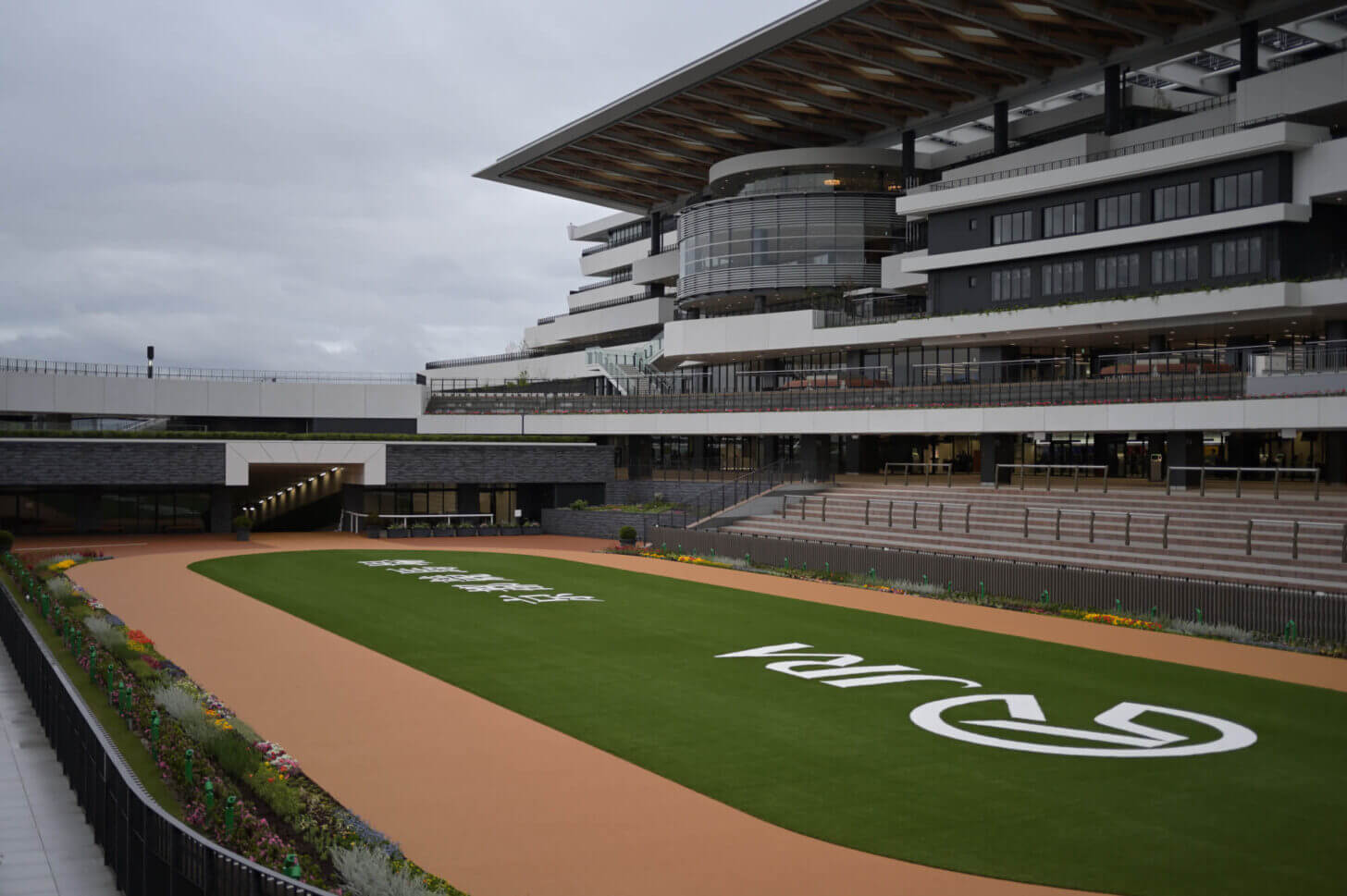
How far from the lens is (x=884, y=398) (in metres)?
54.4

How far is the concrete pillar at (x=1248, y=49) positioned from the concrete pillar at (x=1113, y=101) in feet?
19.4

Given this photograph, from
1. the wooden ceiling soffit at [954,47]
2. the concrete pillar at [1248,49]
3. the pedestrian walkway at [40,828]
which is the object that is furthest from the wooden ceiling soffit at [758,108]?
the pedestrian walkway at [40,828]

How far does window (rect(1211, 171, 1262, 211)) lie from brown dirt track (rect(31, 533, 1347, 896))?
2644cm

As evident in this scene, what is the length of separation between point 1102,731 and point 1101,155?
1628 inches

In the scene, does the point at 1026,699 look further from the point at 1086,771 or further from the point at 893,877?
the point at 893,877

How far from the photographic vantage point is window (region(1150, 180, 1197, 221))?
48000 millimetres

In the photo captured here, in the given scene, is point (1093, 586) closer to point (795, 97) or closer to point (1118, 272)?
point (1118, 272)

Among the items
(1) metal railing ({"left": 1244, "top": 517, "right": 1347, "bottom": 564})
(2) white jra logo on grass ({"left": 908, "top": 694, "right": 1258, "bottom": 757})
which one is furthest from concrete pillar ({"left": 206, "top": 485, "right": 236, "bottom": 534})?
(2) white jra logo on grass ({"left": 908, "top": 694, "right": 1258, "bottom": 757})

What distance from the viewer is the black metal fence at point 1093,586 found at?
2542 cm

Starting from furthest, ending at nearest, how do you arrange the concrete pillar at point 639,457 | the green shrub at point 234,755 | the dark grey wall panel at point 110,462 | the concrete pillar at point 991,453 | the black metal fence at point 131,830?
the concrete pillar at point 639,457, the concrete pillar at point 991,453, the dark grey wall panel at point 110,462, the green shrub at point 234,755, the black metal fence at point 131,830

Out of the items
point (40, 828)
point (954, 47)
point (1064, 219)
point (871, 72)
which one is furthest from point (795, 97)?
point (40, 828)

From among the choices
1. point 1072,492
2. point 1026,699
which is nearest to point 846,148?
point 1072,492

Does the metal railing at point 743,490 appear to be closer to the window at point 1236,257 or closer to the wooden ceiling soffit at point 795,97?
the window at point 1236,257

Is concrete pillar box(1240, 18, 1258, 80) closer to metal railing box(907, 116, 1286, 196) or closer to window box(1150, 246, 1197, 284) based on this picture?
metal railing box(907, 116, 1286, 196)
